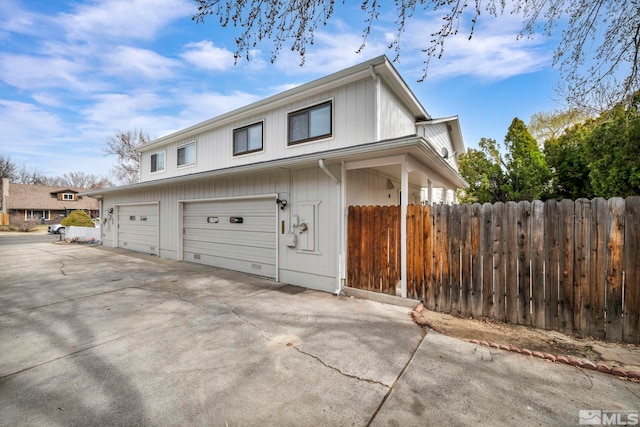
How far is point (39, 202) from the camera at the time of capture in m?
33.8

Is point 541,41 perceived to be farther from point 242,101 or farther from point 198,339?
point 242,101

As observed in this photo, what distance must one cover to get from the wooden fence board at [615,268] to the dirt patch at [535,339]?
208mm

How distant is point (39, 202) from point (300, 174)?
1743 inches

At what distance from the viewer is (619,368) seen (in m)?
2.69

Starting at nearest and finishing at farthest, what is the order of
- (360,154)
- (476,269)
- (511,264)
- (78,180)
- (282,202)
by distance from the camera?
(511,264) < (476,269) < (360,154) < (282,202) < (78,180)

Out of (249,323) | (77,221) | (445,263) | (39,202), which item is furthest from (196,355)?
(39,202)

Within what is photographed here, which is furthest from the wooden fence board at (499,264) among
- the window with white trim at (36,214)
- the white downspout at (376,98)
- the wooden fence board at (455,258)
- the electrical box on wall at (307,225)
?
the window with white trim at (36,214)

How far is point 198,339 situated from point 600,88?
20.5 feet

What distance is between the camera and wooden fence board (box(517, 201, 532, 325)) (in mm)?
3760

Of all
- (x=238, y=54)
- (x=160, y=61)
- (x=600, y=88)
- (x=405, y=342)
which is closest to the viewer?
(x=238, y=54)

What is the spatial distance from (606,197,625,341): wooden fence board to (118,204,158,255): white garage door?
1222cm

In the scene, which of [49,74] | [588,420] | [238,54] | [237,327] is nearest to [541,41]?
[238,54]

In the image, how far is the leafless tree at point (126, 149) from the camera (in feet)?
82.1

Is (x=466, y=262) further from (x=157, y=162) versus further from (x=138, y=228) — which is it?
(x=157, y=162)
